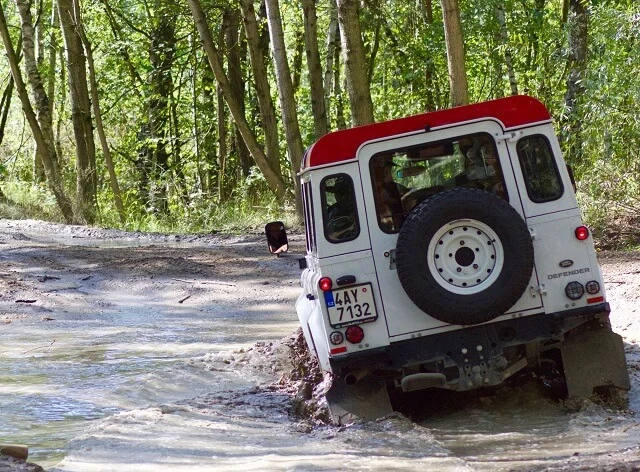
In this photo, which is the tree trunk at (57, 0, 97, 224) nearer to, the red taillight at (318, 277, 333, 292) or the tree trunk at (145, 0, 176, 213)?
the tree trunk at (145, 0, 176, 213)

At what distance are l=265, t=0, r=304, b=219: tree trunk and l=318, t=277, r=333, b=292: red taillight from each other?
465 inches

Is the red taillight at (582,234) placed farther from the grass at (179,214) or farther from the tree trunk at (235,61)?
the tree trunk at (235,61)

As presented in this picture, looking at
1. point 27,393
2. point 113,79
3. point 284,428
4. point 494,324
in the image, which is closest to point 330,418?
point 284,428

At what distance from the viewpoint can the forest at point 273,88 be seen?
586 inches

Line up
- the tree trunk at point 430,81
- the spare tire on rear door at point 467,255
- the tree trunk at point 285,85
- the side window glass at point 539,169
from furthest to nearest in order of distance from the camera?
the tree trunk at point 430,81 → the tree trunk at point 285,85 → the side window glass at point 539,169 → the spare tire on rear door at point 467,255

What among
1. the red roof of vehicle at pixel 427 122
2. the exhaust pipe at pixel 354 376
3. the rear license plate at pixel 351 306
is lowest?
the exhaust pipe at pixel 354 376

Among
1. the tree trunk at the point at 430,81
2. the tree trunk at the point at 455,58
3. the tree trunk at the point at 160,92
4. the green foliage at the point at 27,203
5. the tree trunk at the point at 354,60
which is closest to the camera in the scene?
the tree trunk at the point at 455,58

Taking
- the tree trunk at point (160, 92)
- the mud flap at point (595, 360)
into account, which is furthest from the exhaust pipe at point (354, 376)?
the tree trunk at point (160, 92)

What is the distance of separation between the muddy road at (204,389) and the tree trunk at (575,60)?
5.19m

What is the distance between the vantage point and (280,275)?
49.7ft

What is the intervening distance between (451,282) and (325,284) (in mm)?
832

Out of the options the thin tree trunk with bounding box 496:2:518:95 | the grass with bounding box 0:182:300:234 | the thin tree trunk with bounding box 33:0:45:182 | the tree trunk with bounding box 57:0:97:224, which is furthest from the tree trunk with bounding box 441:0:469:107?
the thin tree trunk with bounding box 33:0:45:182

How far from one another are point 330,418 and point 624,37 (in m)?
9.74

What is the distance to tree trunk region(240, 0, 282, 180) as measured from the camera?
20547 millimetres
